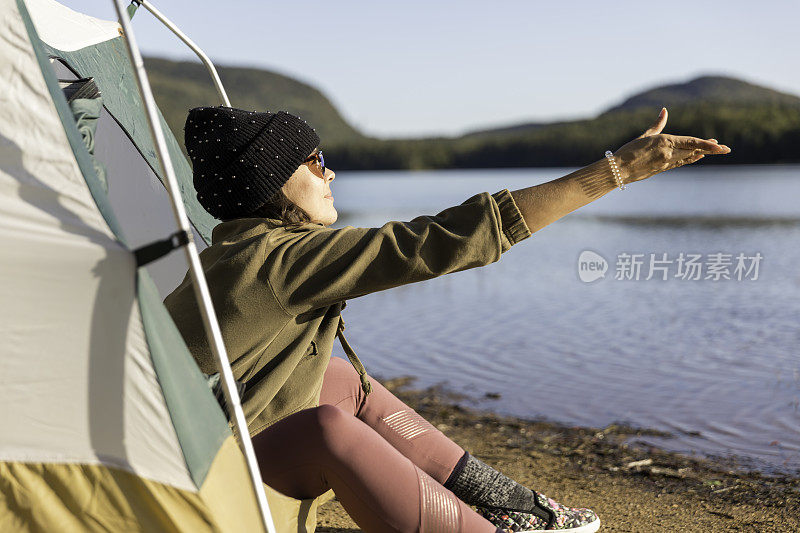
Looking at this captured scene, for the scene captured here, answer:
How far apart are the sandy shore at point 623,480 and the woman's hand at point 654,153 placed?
1.56m

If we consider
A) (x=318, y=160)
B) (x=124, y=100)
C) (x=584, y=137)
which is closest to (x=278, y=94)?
(x=584, y=137)

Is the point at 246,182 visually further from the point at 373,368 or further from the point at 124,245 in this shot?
the point at 373,368

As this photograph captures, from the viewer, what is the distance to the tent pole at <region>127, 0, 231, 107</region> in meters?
3.15

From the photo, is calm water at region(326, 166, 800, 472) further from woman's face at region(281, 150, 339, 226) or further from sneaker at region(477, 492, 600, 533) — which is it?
woman's face at region(281, 150, 339, 226)

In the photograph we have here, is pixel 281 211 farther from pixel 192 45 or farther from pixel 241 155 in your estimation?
pixel 192 45

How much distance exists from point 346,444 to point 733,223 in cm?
1676

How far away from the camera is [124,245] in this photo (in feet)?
5.08

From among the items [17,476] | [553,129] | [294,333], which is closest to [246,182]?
[294,333]

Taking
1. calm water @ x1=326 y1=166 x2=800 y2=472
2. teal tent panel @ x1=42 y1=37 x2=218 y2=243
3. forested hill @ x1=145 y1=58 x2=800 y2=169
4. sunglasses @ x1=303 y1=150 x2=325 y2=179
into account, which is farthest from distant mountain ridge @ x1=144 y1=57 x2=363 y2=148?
sunglasses @ x1=303 y1=150 x2=325 y2=179

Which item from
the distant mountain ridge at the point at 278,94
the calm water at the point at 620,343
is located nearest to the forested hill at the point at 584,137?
the distant mountain ridge at the point at 278,94

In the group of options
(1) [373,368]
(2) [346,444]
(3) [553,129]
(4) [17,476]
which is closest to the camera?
(4) [17,476]

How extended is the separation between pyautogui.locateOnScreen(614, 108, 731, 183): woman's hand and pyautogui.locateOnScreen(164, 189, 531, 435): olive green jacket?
0.99ft

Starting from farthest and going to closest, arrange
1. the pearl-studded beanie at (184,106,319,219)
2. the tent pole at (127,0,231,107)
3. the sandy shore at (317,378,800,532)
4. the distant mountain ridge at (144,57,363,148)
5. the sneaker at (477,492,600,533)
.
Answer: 1. the distant mountain ridge at (144,57,363,148)
2. the tent pole at (127,0,231,107)
3. the sandy shore at (317,378,800,532)
4. the sneaker at (477,492,600,533)
5. the pearl-studded beanie at (184,106,319,219)

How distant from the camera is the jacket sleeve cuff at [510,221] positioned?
183cm
